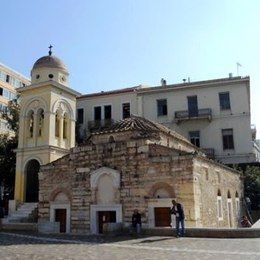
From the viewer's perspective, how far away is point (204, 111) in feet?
101

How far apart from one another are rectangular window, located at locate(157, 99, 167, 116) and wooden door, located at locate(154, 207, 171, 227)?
1728 cm

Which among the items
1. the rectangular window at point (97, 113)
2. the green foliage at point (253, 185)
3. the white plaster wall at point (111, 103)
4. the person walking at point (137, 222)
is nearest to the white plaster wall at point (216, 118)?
the green foliage at point (253, 185)

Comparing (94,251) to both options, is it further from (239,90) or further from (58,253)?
(239,90)

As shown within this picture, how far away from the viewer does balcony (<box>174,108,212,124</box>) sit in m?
30.4

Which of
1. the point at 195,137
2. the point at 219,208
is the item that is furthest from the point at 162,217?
the point at 195,137

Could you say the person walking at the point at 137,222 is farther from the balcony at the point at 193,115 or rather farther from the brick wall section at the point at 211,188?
the balcony at the point at 193,115

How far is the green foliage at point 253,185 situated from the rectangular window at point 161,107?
8.69 m

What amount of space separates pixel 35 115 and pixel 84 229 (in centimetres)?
1022

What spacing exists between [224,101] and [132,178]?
664 inches

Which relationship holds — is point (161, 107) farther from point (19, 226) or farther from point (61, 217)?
point (19, 226)

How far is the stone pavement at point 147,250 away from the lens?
9.16 metres

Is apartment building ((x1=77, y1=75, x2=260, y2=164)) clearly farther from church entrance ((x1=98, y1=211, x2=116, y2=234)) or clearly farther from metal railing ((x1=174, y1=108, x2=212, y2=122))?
church entrance ((x1=98, y1=211, x2=116, y2=234))

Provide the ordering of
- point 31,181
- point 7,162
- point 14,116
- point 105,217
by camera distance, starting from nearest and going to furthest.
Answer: point 105,217 < point 31,181 < point 7,162 < point 14,116

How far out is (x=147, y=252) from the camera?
392 inches
